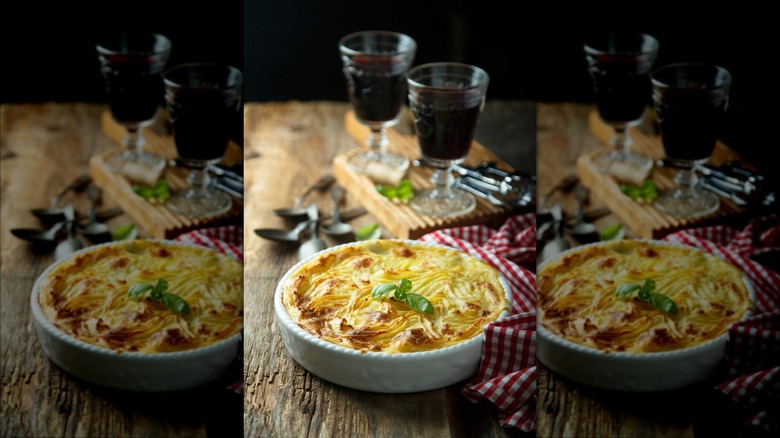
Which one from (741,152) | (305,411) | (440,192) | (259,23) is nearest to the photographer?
(259,23)

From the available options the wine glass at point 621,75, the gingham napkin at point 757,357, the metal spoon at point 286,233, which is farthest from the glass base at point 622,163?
the metal spoon at point 286,233

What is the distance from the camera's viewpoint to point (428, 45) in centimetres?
151

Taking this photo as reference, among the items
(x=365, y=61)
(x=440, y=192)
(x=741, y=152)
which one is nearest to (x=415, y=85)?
(x=365, y=61)

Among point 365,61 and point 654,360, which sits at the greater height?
point 365,61

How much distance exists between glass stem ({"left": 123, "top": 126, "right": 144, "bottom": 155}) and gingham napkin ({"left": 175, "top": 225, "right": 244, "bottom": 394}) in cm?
28

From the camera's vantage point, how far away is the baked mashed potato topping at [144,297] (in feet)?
4.25

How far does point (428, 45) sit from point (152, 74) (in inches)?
15.4

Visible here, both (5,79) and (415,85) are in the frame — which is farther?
(415,85)

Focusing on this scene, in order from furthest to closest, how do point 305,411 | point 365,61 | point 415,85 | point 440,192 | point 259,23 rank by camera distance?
point 440,192 → point 365,61 → point 415,85 → point 305,411 → point 259,23

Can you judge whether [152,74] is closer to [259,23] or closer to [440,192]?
[259,23]


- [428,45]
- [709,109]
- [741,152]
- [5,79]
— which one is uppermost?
[428,45]

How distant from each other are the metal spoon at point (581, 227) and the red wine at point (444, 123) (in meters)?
0.30

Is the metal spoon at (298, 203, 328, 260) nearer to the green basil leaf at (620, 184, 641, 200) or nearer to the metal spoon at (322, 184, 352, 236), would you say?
the metal spoon at (322, 184, 352, 236)

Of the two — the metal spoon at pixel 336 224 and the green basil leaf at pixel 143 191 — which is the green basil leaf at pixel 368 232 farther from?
the green basil leaf at pixel 143 191
